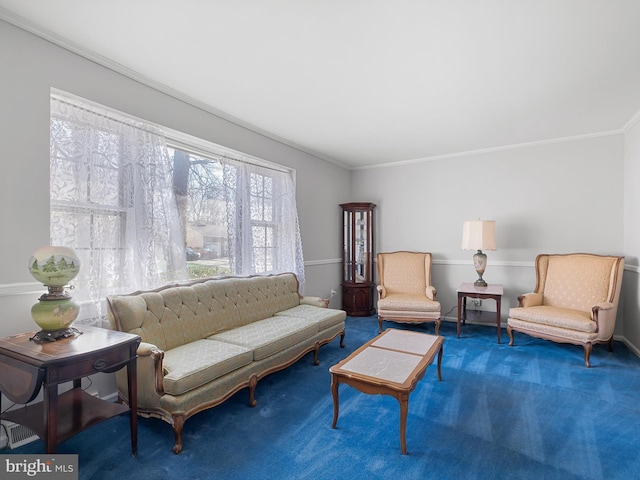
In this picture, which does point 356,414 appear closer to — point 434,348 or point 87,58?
point 434,348

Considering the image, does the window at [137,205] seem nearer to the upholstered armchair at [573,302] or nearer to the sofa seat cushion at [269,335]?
the sofa seat cushion at [269,335]

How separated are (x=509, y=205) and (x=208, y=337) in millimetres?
4152

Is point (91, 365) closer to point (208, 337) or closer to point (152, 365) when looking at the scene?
point (152, 365)

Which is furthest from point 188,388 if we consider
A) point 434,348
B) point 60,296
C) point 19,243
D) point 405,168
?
point 405,168

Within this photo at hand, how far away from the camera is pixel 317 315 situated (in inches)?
138

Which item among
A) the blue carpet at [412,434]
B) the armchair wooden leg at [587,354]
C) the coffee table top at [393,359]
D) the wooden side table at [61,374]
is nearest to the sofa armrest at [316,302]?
the blue carpet at [412,434]

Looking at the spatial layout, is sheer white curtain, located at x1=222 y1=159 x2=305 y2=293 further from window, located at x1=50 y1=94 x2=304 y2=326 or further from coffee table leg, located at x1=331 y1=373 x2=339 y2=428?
coffee table leg, located at x1=331 y1=373 x2=339 y2=428

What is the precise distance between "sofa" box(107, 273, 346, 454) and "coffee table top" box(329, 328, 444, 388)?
0.69 meters

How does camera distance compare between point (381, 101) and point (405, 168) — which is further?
point (405, 168)

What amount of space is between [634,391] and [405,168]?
374 centimetres

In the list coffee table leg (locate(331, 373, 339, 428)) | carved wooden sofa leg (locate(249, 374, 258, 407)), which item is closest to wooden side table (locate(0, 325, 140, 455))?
carved wooden sofa leg (locate(249, 374, 258, 407))

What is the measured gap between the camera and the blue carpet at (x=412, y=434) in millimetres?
1784

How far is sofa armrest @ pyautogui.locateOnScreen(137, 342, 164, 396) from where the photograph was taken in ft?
6.46

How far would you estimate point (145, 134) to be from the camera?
8.70 feet
